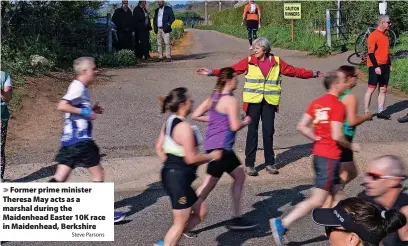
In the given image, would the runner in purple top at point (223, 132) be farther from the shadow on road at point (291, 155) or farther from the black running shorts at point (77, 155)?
the shadow on road at point (291, 155)

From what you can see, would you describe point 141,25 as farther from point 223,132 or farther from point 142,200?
point 223,132

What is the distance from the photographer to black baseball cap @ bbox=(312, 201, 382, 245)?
2.74 metres

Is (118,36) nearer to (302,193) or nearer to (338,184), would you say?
(302,193)

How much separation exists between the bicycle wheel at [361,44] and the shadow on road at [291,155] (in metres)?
7.72

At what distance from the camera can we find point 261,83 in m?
7.49

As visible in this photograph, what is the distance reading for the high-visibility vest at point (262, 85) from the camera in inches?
294

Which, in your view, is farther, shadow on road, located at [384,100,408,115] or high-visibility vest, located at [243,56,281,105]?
shadow on road, located at [384,100,408,115]

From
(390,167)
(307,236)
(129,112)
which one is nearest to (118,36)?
(129,112)

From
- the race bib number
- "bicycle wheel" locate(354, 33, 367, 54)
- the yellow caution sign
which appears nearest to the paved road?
the race bib number

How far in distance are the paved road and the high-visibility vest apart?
1006mm

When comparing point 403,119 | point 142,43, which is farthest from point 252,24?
point 403,119
